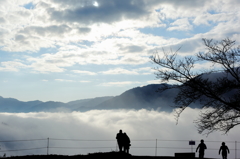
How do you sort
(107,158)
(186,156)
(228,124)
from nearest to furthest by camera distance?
(107,158) < (228,124) < (186,156)

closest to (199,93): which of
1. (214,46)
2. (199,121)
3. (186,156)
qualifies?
(199,121)

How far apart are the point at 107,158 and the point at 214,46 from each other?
34.2 feet

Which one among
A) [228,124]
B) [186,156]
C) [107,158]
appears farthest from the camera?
[186,156]

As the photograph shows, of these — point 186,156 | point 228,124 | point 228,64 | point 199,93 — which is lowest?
point 186,156

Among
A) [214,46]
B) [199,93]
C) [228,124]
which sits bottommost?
[228,124]

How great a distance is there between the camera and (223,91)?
18.5 metres

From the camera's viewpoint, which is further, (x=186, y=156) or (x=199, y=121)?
(x=186, y=156)

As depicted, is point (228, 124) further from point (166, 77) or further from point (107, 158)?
point (107, 158)

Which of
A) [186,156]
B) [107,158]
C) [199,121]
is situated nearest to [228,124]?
[199,121]

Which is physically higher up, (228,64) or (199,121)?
(228,64)

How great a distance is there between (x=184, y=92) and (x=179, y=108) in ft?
4.22

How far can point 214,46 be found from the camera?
786 inches

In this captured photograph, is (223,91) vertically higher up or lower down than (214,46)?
lower down

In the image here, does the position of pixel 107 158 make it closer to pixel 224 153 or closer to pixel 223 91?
pixel 223 91
